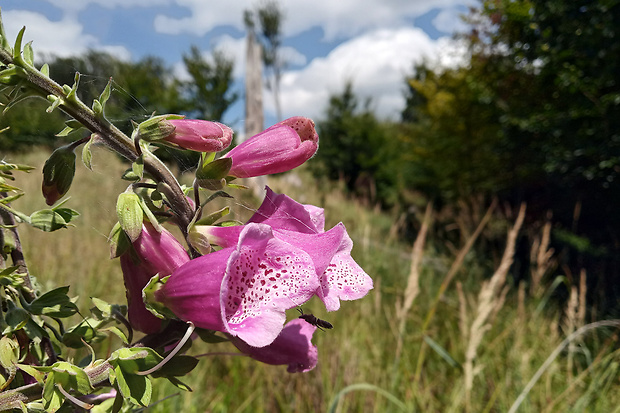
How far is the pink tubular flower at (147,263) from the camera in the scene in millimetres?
390

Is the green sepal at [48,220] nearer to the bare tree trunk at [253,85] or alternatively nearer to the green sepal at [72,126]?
the green sepal at [72,126]

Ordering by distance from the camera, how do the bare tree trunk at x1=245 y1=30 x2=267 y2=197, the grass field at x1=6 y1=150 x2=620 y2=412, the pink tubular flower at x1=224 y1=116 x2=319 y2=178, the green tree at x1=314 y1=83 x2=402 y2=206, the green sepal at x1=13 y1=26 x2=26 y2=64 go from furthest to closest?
the green tree at x1=314 y1=83 x2=402 y2=206 < the bare tree trunk at x1=245 y1=30 x2=267 y2=197 < the grass field at x1=6 y1=150 x2=620 y2=412 < the pink tubular flower at x1=224 y1=116 x2=319 y2=178 < the green sepal at x1=13 y1=26 x2=26 y2=64

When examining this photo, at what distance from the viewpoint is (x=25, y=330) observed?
40 cm

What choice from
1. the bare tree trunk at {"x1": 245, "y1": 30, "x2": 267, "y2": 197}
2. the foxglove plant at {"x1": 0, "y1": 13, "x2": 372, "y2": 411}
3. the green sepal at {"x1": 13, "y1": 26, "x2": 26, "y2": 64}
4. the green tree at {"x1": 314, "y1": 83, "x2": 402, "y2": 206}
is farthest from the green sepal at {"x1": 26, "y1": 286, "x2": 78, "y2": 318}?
the green tree at {"x1": 314, "y1": 83, "x2": 402, "y2": 206}

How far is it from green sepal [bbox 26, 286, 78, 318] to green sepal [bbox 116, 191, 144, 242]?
0.12 meters

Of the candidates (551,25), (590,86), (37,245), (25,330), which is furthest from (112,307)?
(551,25)

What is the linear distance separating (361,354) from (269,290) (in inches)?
60.2

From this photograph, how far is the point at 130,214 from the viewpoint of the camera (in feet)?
1.16

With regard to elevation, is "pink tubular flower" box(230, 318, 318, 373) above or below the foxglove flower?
below

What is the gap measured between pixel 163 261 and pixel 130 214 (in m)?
0.06

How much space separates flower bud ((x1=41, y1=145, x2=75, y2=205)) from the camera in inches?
15.0

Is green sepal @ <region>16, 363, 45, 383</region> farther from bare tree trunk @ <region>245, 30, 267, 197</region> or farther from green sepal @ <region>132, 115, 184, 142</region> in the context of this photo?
bare tree trunk @ <region>245, 30, 267, 197</region>

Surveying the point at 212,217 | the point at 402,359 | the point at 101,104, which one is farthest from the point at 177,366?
the point at 402,359

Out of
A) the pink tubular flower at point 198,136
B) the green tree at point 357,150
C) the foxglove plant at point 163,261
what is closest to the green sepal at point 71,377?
the foxglove plant at point 163,261
